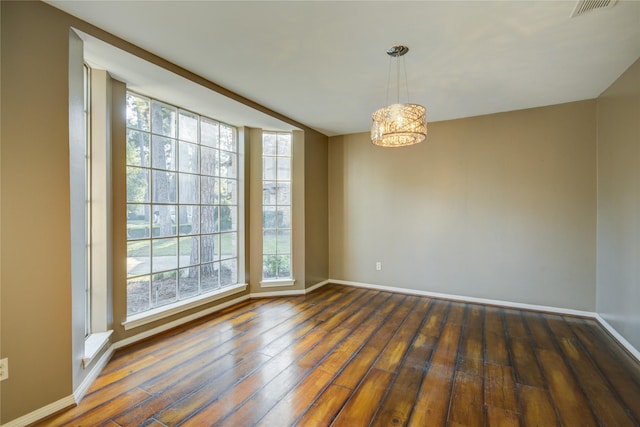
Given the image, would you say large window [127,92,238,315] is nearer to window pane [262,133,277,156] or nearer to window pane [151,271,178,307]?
window pane [151,271,178,307]

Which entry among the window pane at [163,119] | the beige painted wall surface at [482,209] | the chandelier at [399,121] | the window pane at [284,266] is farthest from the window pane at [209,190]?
the chandelier at [399,121]

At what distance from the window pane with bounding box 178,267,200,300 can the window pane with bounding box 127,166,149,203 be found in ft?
3.16

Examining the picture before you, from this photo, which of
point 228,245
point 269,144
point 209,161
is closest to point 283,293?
point 228,245

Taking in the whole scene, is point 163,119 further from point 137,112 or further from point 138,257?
point 138,257

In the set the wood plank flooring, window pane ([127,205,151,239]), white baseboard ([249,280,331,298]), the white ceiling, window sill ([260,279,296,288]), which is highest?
the white ceiling

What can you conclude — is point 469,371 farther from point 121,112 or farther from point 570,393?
point 121,112

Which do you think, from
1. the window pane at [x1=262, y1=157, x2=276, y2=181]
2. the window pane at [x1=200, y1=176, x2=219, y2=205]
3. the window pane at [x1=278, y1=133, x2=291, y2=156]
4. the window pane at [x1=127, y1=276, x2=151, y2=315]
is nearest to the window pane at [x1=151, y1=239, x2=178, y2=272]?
the window pane at [x1=127, y1=276, x2=151, y2=315]

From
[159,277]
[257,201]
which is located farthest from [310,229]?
[159,277]

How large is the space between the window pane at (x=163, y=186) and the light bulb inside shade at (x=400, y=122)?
2.33 meters

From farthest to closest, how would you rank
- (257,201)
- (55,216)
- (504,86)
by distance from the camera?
(257,201) → (504,86) → (55,216)

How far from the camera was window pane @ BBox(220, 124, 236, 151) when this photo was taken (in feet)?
12.2

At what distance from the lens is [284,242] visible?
4.23m

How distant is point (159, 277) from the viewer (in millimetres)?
2961

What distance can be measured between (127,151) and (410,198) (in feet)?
12.2
